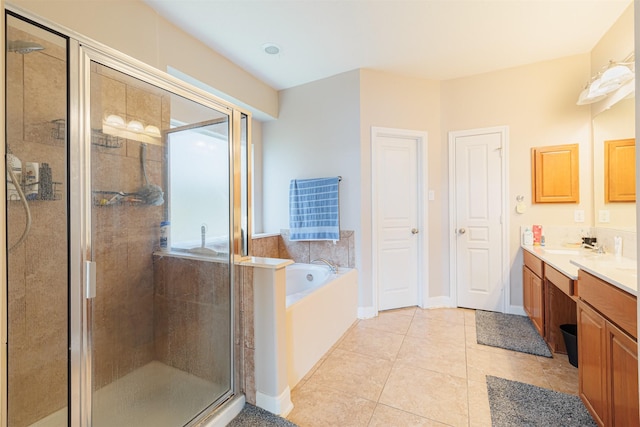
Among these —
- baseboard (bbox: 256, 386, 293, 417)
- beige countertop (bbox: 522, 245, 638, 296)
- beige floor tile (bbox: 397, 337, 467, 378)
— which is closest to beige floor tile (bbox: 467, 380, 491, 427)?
beige floor tile (bbox: 397, 337, 467, 378)

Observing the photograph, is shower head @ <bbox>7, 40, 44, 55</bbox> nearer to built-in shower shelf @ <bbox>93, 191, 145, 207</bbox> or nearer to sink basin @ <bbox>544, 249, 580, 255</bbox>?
built-in shower shelf @ <bbox>93, 191, 145, 207</bbox>

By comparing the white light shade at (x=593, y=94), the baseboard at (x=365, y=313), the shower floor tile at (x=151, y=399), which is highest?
the white light shade at (x=593, y=94)

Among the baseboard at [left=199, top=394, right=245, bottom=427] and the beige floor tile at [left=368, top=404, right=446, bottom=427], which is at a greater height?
the baseboard at [left=199, top=394, right=245, bottom=427]

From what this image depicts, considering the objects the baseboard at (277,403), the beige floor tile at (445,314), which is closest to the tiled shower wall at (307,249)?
the beige floor tile at (445,314)

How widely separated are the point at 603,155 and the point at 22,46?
3.83 m

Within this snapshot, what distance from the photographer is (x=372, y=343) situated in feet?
7.71

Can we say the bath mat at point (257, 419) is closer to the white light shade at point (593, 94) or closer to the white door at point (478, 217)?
the white door at point (478, 217)

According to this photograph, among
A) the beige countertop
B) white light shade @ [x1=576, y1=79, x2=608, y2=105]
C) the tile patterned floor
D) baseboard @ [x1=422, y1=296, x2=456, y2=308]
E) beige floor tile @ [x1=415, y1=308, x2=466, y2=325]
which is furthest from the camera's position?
baseboard @ [x1=422, y1=296, x2=456, y2=308]

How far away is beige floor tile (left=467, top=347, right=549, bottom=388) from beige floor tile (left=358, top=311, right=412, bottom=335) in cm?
60

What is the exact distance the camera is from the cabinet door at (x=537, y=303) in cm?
224

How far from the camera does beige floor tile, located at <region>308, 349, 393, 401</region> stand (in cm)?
175

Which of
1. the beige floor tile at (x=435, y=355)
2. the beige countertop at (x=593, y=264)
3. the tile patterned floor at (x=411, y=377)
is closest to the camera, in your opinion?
the beige countertop at (x=593, y=264)

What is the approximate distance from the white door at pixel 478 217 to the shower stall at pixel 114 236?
245 centimetres

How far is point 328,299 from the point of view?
7.61 feet
